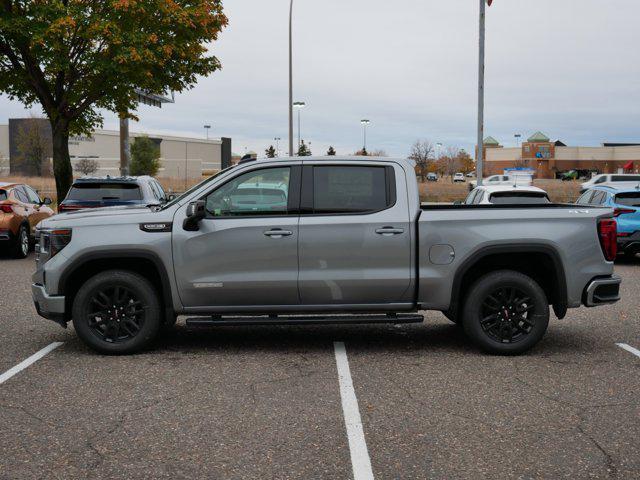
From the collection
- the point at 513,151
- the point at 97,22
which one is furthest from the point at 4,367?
the point at 513,151

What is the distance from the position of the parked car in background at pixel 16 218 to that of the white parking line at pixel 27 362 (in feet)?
29.0

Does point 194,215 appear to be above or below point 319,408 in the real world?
above

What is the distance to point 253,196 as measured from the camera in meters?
7.17

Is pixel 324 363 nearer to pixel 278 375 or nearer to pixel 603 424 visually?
pixel 278 375

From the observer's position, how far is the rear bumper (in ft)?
23.0

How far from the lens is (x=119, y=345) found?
23.0ft

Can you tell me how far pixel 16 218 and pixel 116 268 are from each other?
974 cm

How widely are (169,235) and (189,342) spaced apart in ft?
4.49

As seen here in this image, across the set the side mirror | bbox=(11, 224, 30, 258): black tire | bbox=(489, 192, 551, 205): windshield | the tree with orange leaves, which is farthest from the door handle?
the tree with orange leaves

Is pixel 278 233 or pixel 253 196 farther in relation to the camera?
pixel 253 196

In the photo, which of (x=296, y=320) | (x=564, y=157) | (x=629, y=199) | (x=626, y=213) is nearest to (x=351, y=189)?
(x=296, y=320)

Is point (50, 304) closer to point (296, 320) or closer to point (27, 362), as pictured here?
point (27, 362)

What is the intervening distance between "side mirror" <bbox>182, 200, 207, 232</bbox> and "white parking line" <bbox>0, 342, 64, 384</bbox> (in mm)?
1847

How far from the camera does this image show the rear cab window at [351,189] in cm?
710
